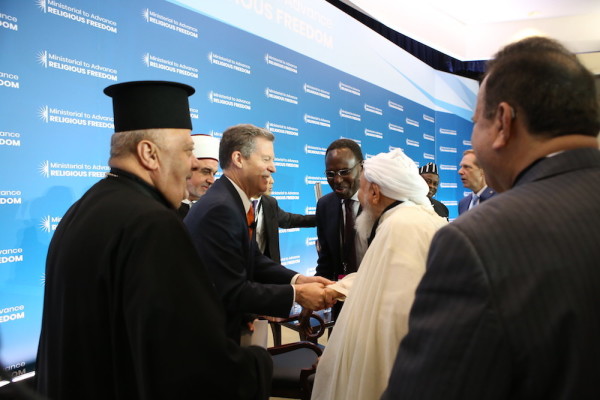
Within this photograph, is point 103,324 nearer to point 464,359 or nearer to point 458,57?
point 464,359

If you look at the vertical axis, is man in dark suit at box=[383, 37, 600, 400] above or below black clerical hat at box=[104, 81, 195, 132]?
below

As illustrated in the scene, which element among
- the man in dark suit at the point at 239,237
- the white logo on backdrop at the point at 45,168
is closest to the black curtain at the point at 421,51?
the man in dark suit at the point at 239,237

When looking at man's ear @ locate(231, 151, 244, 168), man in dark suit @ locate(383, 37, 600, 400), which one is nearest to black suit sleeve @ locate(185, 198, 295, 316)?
man's ear @ locate(231, 151, 244, 168)

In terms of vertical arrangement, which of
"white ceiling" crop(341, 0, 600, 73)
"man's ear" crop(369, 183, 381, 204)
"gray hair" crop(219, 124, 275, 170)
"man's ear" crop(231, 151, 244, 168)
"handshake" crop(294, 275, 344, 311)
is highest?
"white ceiling" crop(341, 0, 600, 73)

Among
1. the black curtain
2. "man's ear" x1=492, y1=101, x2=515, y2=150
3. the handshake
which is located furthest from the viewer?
the black curtain

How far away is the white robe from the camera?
70.7 inches

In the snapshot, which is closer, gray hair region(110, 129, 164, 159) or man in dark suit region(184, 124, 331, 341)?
gray hair region(110, 129, 164, 159)

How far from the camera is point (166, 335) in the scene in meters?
1.16

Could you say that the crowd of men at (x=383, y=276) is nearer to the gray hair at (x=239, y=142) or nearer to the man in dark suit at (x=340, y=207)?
the gray hair at (x=239, y=142)

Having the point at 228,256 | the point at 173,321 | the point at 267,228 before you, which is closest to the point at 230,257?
the point at 228,256

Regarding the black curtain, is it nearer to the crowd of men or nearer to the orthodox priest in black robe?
the crowd of men

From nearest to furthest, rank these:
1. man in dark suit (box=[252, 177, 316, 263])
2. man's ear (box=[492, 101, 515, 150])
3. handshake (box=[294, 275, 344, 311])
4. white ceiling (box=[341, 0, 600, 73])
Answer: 1. man's ear (box=[492, 101, 515, 150])
2. handshake (box=[294, 275, 344, 311])
3. man in dark suit (box=[252, 177, 316, 263])
4. white ceiling (box=[341, 0, 600, 73])

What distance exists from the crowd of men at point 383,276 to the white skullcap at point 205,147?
48.4 inches

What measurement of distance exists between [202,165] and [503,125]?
9.46ft
